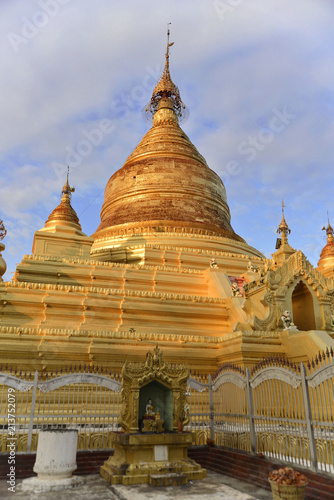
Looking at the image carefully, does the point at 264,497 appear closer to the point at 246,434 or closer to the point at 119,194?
the point at 246,434

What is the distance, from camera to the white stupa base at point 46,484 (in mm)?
7102

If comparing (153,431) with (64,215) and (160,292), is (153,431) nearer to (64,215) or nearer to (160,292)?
(160,292)

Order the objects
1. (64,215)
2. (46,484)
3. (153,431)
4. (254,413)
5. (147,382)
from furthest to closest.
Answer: (64,215) < (254,413) < (147,382) < (153,431) < (46,484)

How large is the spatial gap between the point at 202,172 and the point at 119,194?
21.3ft

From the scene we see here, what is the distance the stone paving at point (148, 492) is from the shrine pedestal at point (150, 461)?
0.21 metres

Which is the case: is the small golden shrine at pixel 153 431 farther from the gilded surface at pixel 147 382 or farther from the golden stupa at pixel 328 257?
the golden stupa at pixel 328 257

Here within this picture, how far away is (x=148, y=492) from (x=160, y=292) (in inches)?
454

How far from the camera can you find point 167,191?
28.0m

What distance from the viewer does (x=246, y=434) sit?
364 inches

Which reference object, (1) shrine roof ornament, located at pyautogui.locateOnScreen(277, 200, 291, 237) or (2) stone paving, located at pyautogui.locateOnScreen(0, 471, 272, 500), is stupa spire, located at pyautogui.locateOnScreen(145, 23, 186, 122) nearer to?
(1) shrine roof ornament, located at pyautogui.locateOnScreen(277, 200, 291, 237)

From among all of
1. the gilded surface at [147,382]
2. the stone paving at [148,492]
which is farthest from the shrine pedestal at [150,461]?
the gilded surface at [147,382]

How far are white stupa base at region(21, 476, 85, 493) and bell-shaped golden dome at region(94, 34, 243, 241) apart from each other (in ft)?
60.4

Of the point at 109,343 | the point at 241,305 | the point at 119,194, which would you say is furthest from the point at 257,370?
the point at 119,194

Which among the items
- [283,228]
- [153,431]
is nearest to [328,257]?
[283,228]
